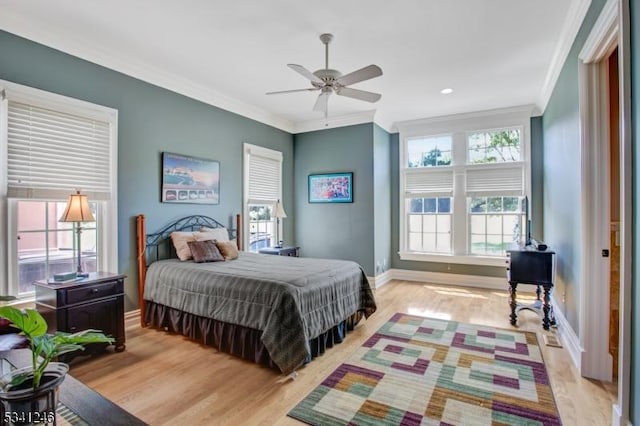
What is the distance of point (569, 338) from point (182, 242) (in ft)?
13.1

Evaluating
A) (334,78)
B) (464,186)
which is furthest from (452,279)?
(334,78)

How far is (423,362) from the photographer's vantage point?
2812 mm

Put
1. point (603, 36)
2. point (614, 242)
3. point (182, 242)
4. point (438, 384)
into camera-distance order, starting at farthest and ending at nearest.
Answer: point (182, 242) → point (614, 242) → point (438, 384) → point (603, 36)

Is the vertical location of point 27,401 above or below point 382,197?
below

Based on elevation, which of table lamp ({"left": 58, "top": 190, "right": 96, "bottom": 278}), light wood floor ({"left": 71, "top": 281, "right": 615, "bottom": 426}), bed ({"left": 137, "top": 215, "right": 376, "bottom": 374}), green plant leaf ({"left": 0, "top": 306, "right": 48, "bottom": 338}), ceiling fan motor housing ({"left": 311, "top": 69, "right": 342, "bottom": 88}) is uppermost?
ceiling fan motor housing ({"left": 311, "top": 69, "right": 342, "bottom": 88})

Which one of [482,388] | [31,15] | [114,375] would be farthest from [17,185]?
[482,388]

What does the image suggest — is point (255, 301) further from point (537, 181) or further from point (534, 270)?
point (537, 181)

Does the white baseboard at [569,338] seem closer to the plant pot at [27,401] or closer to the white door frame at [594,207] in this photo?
the white door frame at [594,207]

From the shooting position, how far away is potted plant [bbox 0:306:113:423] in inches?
36.2

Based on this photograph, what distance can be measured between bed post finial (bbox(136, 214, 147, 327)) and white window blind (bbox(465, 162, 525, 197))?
4.89 metres

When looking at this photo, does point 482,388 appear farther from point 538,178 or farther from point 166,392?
point 538,178

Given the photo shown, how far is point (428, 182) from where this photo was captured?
599 centimetres

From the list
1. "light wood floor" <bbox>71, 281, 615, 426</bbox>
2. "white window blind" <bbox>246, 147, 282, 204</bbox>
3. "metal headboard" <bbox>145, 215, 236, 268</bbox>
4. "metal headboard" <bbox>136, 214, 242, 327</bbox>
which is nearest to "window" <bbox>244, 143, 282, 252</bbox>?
"white window blind" <bbox>246, 147, 282, 204</bbox>

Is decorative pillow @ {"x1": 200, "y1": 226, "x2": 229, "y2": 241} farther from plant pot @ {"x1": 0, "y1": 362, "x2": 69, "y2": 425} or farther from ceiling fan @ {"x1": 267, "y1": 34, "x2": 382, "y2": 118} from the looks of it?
plant pot @ {"x1": 0, "y1": 362, "x2": 69, "y2": 425}
